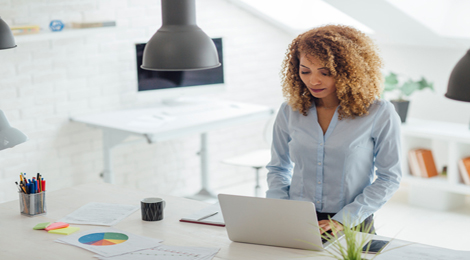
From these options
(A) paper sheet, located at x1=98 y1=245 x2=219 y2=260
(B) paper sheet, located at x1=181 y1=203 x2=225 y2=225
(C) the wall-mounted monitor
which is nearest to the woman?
(B) paper sheet, located at x1=181 y1=203 x2=225 y2=225

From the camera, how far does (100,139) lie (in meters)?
3.95

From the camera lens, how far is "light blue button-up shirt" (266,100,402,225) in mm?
2002

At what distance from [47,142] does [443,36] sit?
9.20 ft

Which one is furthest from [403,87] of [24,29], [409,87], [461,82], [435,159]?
[461,82]

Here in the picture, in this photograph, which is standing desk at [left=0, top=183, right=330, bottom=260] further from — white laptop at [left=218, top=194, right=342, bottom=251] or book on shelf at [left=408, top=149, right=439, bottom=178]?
book on shelf at [left=408, top=149, right=439, bottom=178]

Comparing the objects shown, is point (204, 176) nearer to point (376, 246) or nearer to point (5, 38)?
point (5, 38)

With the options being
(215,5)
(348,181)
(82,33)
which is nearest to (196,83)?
(215,5)

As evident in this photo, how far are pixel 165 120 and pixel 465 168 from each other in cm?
204

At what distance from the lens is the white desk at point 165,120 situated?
352cm

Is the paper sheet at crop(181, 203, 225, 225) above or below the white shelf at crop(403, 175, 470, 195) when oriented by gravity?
above

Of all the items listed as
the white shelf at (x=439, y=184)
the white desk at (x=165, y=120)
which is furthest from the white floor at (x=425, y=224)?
the white desk at (x=165, y=120)

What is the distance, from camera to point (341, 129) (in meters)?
2.06

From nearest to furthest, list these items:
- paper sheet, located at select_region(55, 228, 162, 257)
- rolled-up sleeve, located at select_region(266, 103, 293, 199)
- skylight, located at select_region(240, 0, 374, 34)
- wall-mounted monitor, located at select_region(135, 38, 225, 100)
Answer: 1. paper sheet, located at select_region(55, 228, 162, 257)
2. rolled-up sleeve, located at select_region(266, 103, 293, 199)
3. wall-mounted monitor, located at select_region(135, 38, 225, 100)
4. skylight, located at select_region(240, 0, 374, 34)

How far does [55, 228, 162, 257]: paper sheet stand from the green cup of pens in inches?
11.2
